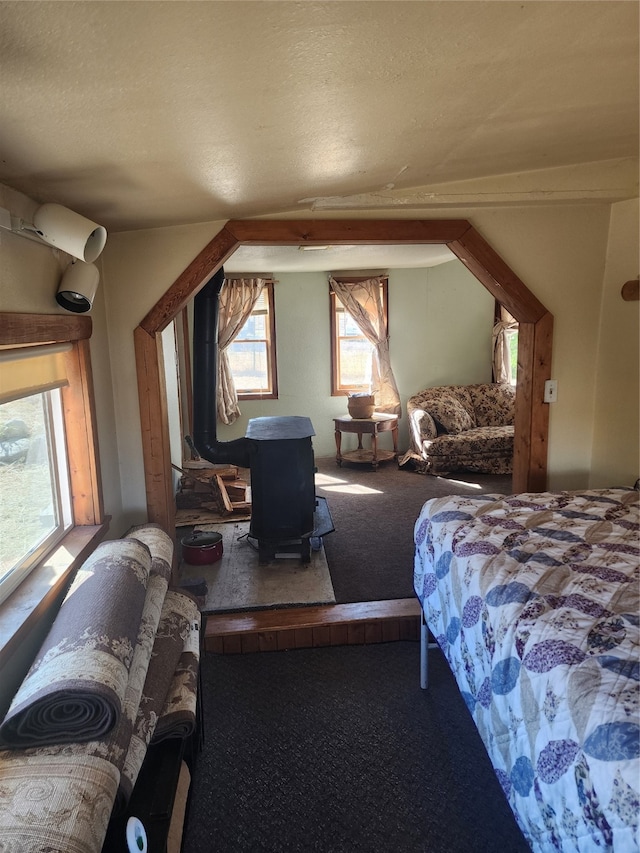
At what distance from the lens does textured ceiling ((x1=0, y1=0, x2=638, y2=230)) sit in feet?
A: 3.06

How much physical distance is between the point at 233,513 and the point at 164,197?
299cm

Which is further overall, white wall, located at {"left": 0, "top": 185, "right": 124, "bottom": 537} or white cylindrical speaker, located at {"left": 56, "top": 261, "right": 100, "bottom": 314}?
white cylindrical speaker, located at {"left": 56, "top": 261, "right": 100, "bottom": 314}

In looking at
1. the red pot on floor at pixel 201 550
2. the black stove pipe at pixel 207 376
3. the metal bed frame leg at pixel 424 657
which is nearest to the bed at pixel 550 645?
the metal bed frame leg at pixel 424 657

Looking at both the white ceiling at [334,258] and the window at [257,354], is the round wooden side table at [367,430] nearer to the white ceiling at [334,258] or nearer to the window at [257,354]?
the window at [257,354]

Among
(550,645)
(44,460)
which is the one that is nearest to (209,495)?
(44,460)

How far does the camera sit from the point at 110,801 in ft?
3.82

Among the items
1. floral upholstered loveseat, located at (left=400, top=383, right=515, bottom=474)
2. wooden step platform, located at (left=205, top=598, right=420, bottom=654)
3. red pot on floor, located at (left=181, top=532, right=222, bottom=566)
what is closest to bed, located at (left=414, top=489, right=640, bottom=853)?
wooden step platform, located at (left=205, top=598, right=420, bottom=654)

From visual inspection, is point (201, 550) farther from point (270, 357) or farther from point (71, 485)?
point (270, 357)

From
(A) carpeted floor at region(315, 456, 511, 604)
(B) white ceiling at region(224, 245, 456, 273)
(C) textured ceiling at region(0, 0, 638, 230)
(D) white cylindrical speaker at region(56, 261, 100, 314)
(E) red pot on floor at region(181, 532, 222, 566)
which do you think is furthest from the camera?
(B) white ceiling at region(224, 245, 456, 273)

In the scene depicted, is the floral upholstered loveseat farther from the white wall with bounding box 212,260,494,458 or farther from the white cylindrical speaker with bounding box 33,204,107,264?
the white cylindrical speaker with bounding box 33,204,107,264

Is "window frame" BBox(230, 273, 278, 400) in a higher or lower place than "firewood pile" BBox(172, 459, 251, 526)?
higher

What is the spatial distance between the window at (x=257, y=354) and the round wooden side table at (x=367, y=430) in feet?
3.06

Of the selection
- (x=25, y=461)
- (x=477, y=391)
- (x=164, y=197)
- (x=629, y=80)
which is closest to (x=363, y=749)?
(x=25, y=461)

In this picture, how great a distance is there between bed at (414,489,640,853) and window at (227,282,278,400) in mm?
4431
